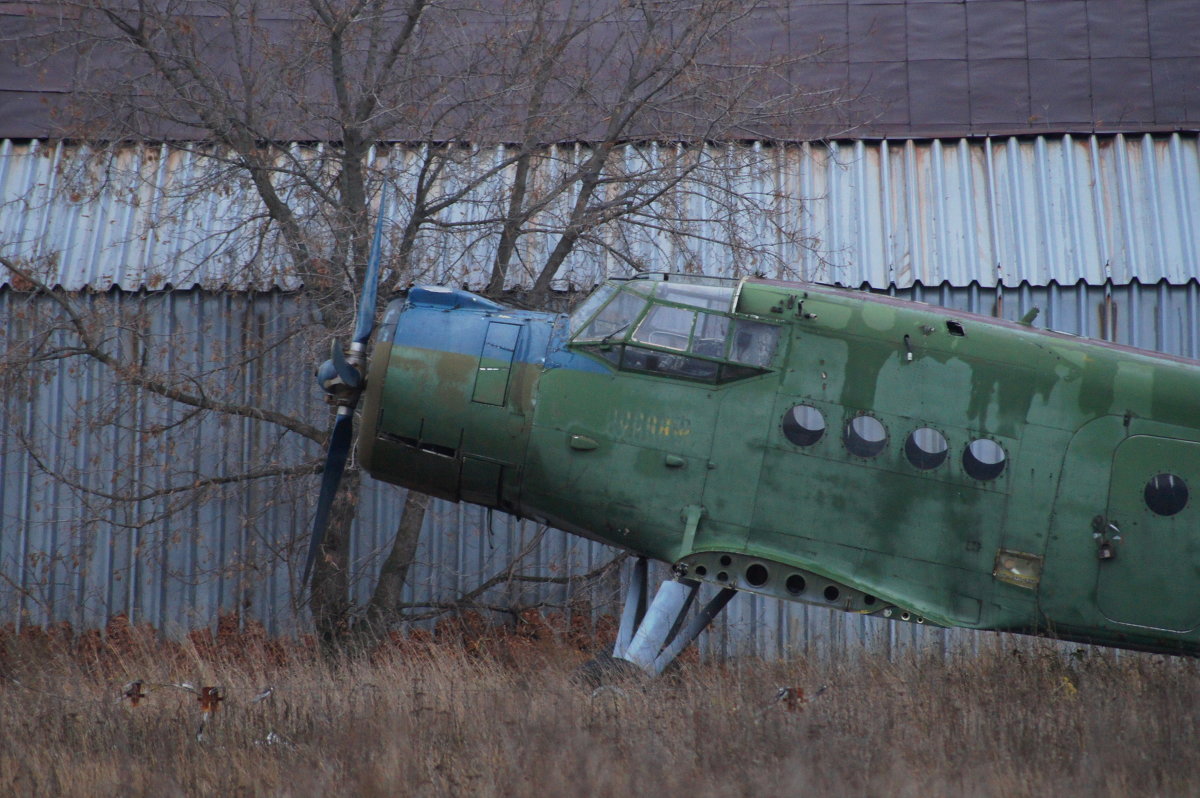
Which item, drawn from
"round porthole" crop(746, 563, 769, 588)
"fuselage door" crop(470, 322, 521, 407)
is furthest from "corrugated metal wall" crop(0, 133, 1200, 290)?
"round porthole" crop(746, 563, 769, 588)

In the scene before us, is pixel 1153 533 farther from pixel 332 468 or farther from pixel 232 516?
pixel 232 516

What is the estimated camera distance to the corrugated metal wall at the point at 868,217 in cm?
1291

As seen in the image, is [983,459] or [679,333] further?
[679,333]

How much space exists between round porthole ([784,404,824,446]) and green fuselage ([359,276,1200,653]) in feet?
0.05

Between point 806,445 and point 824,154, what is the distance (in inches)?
320

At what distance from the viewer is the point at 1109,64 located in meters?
15.1

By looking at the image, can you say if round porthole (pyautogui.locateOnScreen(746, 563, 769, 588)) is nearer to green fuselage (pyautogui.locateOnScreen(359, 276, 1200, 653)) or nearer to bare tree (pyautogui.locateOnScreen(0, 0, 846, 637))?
green fuselage (pyautogui.locateOnScreen(359, 276, 1200, 653))

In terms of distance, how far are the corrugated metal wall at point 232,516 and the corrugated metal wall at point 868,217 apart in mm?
388

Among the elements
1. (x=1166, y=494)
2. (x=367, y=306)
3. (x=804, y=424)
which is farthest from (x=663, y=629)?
(x=1166, y=494)

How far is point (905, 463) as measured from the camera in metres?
7.35

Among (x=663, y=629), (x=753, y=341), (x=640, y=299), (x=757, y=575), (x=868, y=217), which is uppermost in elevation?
(x=868, y=217)

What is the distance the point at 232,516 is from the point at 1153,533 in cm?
994

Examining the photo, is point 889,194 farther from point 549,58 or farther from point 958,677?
point 958,677

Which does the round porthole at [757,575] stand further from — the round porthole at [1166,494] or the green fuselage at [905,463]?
the round porthole at [1166,494]
